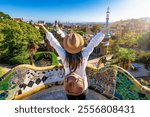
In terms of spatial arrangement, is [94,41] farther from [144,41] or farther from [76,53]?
[144,41]

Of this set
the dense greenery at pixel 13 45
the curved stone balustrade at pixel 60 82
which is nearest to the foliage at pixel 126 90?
the curved stone balustrade at pixel 60 82

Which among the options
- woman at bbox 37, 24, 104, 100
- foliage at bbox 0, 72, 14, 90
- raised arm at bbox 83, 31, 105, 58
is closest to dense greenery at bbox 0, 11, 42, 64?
foliage at bbox 0, 72, 14, 90

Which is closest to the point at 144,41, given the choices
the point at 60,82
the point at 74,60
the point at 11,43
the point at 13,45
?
the point at 13,45

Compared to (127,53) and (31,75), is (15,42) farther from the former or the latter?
(31,75)

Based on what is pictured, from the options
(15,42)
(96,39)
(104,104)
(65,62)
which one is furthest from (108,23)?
(15,42)

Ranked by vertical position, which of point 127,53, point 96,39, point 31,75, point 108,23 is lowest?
point 127,53

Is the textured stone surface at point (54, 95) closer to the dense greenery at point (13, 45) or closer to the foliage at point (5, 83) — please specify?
the foliage at point (5, 83)
